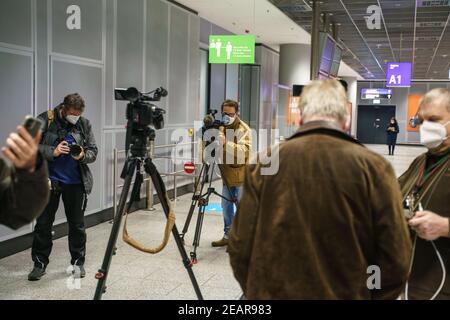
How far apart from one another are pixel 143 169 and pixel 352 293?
5.45 feet

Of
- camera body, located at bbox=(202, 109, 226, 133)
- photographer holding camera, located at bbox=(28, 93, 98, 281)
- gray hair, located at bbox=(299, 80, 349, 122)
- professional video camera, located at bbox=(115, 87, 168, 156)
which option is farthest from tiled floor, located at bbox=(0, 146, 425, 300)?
gray hair, located at bbox=(299, 80, 349, 122)

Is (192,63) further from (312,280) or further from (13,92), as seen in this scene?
(312,280)

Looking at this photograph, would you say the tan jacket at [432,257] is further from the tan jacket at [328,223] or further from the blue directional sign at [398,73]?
the blue directional sign at [398,73]

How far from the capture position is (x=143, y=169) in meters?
2.92

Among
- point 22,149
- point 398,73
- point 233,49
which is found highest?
point 398,73

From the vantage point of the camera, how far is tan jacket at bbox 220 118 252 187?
4.86m

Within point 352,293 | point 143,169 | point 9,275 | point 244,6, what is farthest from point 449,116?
point 244,6

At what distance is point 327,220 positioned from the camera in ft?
5.03

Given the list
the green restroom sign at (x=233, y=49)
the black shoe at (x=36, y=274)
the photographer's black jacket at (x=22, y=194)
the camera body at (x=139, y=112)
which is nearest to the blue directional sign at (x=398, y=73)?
the green restroom sign at (x=233, y=49)

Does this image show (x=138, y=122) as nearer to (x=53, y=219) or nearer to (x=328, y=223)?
(x=328, y=223)

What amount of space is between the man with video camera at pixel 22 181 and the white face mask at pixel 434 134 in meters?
1.54

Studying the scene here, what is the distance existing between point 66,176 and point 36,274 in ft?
2.78

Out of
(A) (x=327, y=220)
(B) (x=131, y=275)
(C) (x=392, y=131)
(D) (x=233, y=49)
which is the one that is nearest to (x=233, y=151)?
(B) (x=131, y=275)

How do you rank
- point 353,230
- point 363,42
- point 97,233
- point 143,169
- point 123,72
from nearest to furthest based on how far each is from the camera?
1. point 353,230
2. point 143,169
3. point 97,233
4. point 123,72
5. point 363,42
